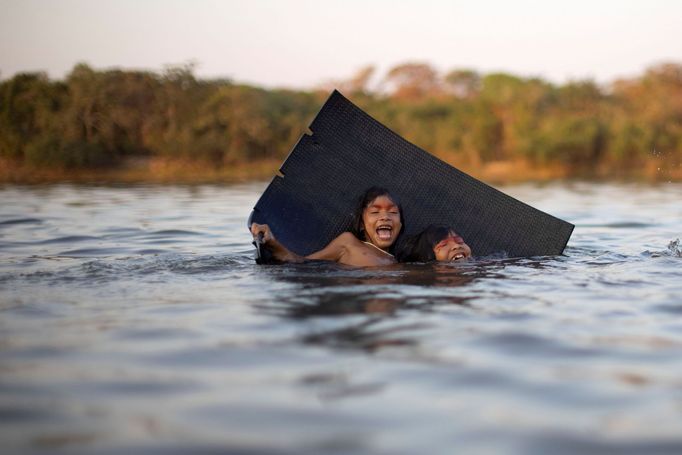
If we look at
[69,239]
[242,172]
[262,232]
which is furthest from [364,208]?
[242,172]

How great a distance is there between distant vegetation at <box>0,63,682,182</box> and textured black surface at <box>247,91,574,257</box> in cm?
1653

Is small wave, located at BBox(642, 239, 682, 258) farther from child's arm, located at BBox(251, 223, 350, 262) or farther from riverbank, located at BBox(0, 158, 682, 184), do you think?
riverbank, located at BBox(0, 158, 682, 184)

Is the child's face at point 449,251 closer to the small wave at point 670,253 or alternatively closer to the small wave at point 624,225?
the small wave at point 670,253

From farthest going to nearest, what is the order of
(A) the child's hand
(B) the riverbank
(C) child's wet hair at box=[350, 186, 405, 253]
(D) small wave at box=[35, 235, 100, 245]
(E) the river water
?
(B) the riverbank → (D) small wave at box=[35, 235, 100, 245] → (C) child's wet hair at box=[350, 186, 405, 253] → (A) the child's hand → (E) the river water

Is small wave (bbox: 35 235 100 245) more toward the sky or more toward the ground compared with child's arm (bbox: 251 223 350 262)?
more toward the ground

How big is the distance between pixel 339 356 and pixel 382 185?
323 centimetres

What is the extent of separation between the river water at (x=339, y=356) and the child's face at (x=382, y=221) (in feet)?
1.34

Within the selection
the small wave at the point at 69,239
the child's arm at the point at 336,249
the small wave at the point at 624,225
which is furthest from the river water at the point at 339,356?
the small wave at the point at 624,225

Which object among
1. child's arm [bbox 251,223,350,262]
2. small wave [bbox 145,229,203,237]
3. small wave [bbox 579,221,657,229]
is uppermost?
small wave [bbox 579,221,657,229]

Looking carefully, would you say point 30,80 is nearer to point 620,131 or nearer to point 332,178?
point 620,131

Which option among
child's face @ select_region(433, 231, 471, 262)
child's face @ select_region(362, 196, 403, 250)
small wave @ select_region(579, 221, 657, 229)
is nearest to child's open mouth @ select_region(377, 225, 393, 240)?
child's face @ select_region(362, 196, 403, 250)

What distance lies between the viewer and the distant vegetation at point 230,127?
22.4 metres

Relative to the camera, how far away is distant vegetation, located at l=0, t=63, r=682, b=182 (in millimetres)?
22406

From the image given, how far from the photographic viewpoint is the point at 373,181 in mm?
6199
